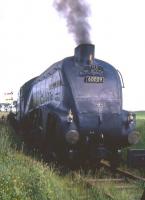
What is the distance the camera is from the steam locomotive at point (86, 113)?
13.5m

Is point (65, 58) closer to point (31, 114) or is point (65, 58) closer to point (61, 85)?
point (61, 85)

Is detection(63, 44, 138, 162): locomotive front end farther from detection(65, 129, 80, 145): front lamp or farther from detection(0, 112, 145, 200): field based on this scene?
detection(0, 112, 145, 200): field

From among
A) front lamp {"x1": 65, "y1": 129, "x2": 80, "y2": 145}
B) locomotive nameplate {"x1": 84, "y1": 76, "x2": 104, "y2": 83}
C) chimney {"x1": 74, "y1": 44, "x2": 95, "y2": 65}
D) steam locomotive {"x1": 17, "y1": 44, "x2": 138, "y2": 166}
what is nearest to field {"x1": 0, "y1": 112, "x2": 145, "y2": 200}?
front lamp {"x1": 65, "y1": 129, "x2": 80, "y2": 145}

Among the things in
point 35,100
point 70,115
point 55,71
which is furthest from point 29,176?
point 35,100

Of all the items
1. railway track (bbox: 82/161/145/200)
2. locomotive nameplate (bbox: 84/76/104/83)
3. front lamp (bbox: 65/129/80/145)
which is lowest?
railway track (bbox: 82/161/145/200)

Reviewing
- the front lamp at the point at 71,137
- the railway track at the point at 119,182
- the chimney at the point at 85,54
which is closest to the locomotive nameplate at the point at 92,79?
the chimney at the point at 85,54

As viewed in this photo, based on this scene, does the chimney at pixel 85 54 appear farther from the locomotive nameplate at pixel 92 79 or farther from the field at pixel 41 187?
the field at pixel 41 187

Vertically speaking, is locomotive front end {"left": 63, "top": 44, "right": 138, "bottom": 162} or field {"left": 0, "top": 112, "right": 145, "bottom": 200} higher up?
locomotive front end {"left": 63, "top": 44, "right": 138, "bottom": 162}

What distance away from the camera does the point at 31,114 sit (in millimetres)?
19594

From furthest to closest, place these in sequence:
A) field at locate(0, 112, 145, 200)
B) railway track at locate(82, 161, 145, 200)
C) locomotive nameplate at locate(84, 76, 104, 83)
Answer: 1. locomotive nameplate at locate(84, 76, 104, 83)
2. railway track at locate(82, 161, 145, 200)
3. field at locate(0, 112, 145, 200)

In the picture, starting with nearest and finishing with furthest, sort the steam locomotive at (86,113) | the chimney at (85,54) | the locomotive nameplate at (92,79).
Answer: the steam locomotive at (86,113)
the locomotive nameplate at (92,79)
the chimney at (85,54)

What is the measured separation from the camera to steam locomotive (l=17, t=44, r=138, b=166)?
1345 centimetres

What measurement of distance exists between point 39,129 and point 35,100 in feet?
10.5

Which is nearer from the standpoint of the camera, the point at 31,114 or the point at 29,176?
the point at 29,176
